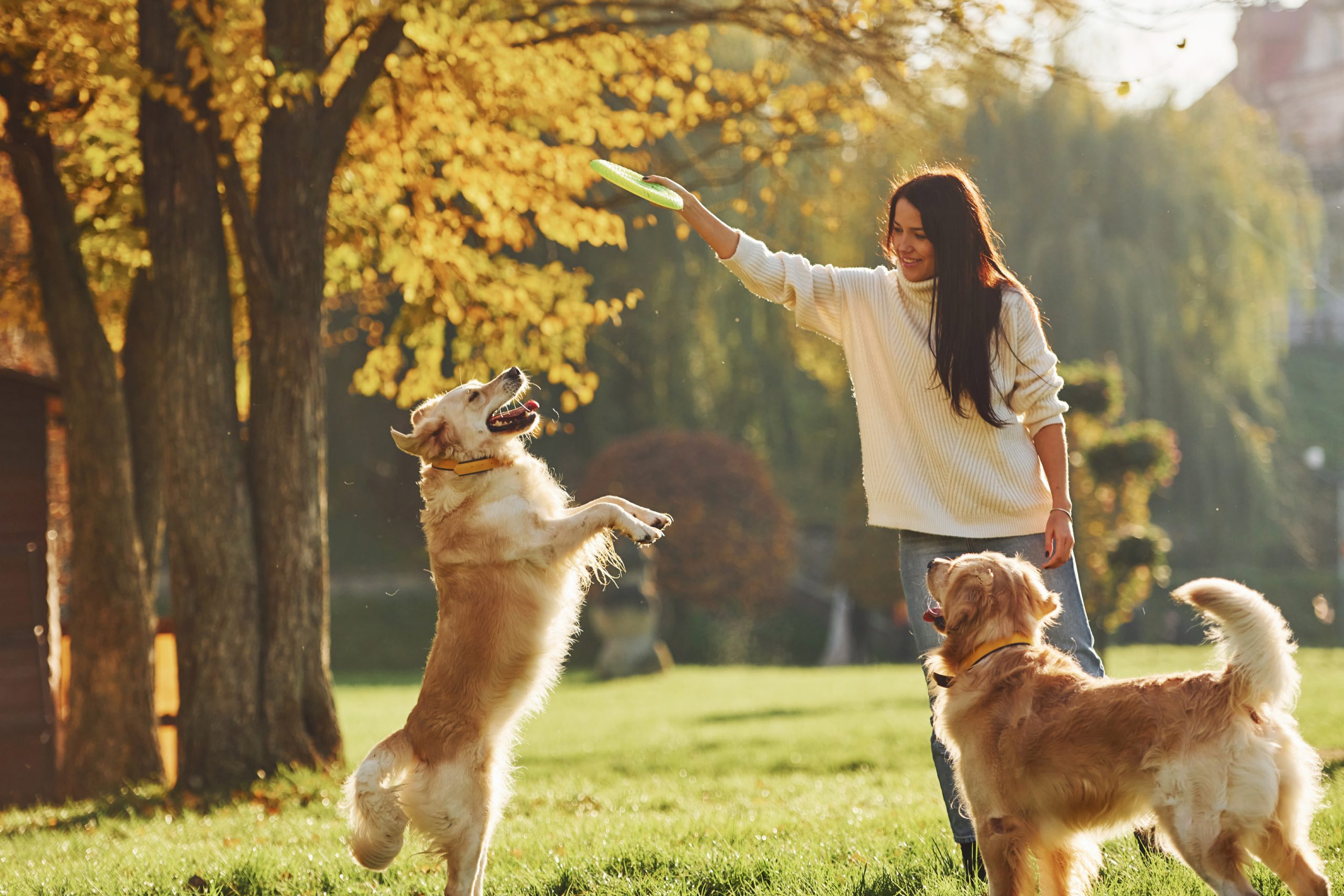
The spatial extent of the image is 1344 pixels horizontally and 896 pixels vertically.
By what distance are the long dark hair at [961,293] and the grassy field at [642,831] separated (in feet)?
5.50

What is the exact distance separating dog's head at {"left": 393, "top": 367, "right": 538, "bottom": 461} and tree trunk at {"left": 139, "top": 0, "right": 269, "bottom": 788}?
3428 millimetres

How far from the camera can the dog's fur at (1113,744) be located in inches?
119

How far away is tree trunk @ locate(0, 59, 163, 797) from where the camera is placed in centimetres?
806

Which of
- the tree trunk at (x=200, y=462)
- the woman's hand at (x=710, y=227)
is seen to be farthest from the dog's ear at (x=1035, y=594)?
the tree trunk at (x=200, y=462)

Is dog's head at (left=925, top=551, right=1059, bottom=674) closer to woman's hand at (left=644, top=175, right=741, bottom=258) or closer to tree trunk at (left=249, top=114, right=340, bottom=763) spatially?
woman's hand at (left=644, top=175, right=741, bottom=258)

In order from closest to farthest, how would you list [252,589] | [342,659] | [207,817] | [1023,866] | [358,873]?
[1023,866]
[358,873]
[207,817]
[252,589]
[342,659]

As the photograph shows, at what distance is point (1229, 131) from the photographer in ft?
67.6

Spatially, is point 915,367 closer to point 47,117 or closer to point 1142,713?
point 1142,713

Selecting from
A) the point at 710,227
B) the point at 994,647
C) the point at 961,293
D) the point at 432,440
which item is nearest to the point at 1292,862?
the point at 994,647

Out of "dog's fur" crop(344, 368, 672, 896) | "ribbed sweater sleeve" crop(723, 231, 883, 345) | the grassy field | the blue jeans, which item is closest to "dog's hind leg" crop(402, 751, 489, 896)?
"dog's fur" crop(344, 368, 672, 896)

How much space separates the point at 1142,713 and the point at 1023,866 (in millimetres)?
615

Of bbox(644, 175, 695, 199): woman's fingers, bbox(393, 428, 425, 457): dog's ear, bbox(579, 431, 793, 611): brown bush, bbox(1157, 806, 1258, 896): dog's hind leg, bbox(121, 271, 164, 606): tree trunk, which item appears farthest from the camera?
bbox(579, 431, 793, 611): brown bush

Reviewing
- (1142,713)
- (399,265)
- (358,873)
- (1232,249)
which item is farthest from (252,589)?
(1232,249)

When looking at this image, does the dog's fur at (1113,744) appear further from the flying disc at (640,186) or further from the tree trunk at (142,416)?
the tree trunk at (142,416)
